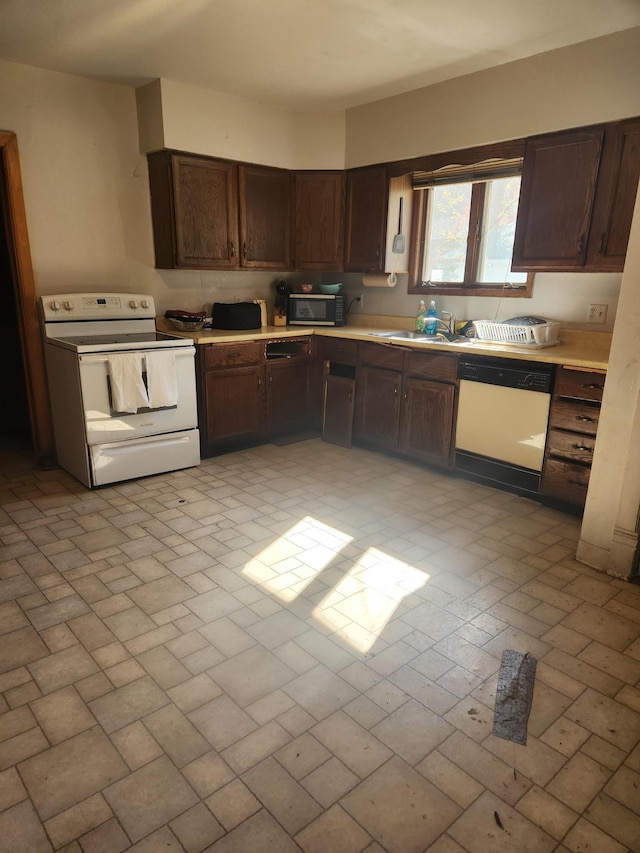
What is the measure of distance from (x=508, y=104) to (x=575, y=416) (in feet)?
6.37

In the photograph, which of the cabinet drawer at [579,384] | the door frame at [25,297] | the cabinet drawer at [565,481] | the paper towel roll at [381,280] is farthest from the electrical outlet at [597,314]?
the door frame at [25,297]

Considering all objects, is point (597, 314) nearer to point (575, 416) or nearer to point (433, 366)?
point (575, 416)

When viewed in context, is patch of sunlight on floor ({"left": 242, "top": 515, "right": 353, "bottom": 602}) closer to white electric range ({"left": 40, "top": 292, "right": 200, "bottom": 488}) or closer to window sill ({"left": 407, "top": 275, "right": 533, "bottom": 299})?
white electric range ({"left": 40, "top": 292, "right": 200, "bottom": 488})

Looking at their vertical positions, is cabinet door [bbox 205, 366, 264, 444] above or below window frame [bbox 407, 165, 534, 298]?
below

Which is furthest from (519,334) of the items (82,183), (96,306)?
(82,183)

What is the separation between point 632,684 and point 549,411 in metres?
1.60

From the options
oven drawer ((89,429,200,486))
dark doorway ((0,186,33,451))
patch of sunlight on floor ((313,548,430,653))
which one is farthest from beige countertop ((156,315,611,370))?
patch of sunlight on floor ((313,548,430,653))

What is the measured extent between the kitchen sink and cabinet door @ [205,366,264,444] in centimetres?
98

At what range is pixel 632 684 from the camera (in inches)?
74.2

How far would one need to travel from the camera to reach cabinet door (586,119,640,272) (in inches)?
113

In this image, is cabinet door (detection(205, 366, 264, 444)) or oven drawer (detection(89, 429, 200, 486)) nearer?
oven drawer (detection(89, 429, 200, 486))

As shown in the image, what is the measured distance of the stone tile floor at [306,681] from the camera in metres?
1.41

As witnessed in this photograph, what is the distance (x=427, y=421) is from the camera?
3.81 meters

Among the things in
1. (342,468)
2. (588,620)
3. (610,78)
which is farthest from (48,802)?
(610,78)
